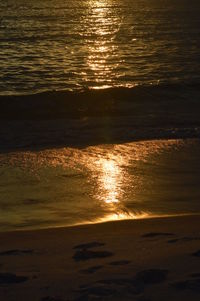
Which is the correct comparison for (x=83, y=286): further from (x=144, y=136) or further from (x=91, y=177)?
(x=144, y=136)

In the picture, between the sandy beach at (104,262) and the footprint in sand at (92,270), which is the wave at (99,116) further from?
the footprint in sand at (92,270)

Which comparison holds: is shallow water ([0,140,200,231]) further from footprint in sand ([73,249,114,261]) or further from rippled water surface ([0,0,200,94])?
rippled water surface ([0,0,200,94])

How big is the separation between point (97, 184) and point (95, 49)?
22541mm

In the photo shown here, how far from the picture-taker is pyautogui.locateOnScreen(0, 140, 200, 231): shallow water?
25.1 ft

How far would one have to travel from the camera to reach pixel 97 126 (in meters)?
14.8

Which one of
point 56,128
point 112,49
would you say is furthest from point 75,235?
point 112,49

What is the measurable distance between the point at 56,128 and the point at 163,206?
7095 millimetres

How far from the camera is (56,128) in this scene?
14758mm

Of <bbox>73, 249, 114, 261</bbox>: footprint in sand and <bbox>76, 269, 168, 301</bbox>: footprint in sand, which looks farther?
<bbox>73, 249, 114, 261</bbox>: footprint in sand

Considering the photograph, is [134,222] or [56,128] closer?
[134,222]

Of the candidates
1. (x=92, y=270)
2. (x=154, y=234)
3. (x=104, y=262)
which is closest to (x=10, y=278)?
(x=92, y=270)

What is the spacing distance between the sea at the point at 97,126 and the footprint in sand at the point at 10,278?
5.90 feet

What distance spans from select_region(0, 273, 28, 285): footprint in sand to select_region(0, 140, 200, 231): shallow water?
1.77 m

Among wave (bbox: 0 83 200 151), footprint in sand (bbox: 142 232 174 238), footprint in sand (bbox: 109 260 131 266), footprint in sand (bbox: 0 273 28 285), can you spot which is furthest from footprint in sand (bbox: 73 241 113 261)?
A: wave (bbox: 0 83 200 151)
